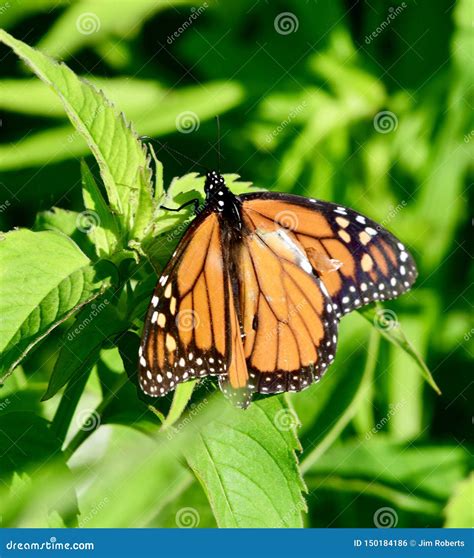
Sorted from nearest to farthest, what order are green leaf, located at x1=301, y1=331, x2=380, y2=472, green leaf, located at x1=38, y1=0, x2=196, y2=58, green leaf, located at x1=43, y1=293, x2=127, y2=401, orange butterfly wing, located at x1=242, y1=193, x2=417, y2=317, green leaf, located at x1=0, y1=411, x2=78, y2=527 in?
green leaf, located at x1=43, y1=293, x2=127, y2=401
green leaf, located at x1=0, y1=411, x2=78, y2=527
orange butterfly wing, located at x1=242, y1=193, x2=417, y2=317
green leaf, located at x1=301, y1=331, x2=380, y2=472
green leaf, located at x1=38, y1=0, x2=196, y2=58

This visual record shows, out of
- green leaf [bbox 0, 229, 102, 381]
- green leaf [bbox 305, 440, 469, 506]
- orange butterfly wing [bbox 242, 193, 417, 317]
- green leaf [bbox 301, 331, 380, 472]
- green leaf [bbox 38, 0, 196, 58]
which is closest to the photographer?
green leaf [bbox 0, 229, 102, 381]

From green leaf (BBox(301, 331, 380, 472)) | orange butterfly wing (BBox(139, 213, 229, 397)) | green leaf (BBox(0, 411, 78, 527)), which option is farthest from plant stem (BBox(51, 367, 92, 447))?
green leaf (BBox(301, 331, 380, 472))

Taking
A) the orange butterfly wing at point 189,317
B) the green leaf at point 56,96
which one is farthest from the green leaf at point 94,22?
the orange butterfly wing at point 189,317

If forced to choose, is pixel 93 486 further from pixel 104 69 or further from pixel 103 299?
pixel 104 69

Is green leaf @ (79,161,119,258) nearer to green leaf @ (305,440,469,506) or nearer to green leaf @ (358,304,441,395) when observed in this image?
green leaf @ (358,304,441,395)

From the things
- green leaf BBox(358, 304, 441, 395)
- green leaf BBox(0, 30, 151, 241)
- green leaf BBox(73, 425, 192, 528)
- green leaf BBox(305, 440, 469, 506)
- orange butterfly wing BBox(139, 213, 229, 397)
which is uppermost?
green leaf BBox(358, 304, 441, 395)

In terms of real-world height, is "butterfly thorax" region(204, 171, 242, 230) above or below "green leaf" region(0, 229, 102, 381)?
above

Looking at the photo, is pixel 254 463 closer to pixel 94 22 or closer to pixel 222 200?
pixel 222 200
